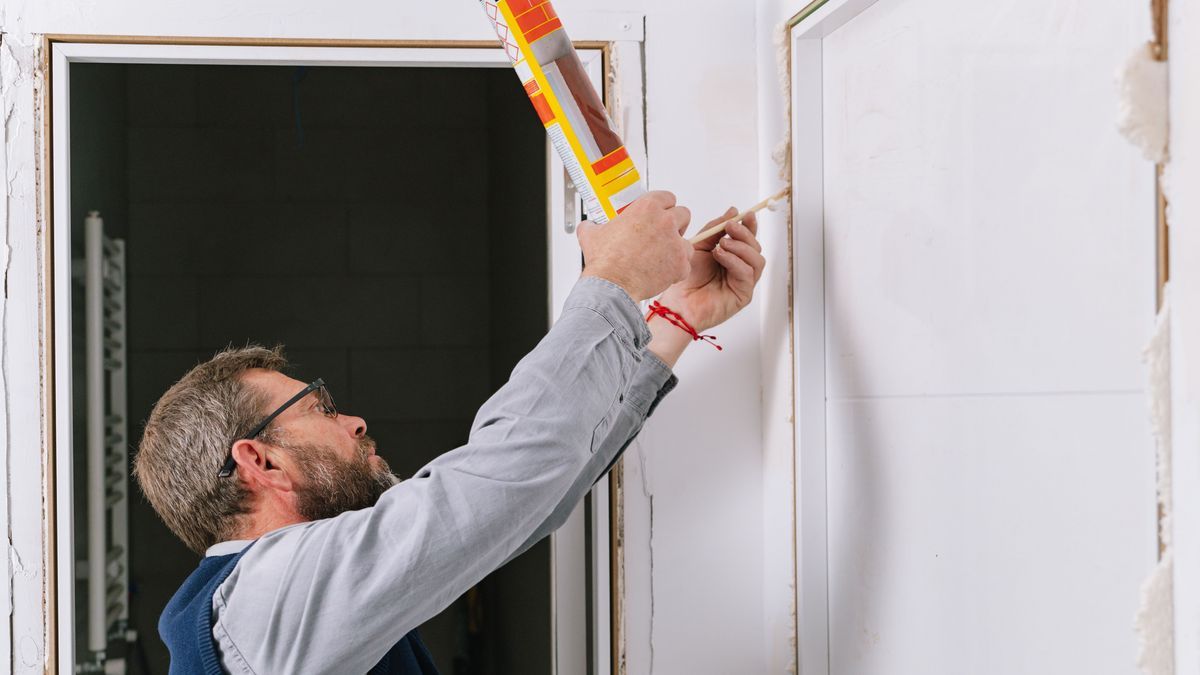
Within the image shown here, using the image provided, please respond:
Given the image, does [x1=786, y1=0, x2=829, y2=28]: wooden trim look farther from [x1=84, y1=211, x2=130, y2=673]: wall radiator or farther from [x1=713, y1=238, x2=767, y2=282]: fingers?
[x1=84, y1=211, x2=130, y2=673]: wall radiator

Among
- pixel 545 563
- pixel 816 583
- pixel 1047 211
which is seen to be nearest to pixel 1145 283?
pixel 1047 211

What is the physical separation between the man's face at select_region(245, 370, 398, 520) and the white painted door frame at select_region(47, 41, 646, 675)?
30 centimetres

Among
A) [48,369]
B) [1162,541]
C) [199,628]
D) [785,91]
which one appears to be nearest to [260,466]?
[199,628]

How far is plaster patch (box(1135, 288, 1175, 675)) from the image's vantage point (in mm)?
661

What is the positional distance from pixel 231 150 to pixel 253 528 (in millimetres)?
2308

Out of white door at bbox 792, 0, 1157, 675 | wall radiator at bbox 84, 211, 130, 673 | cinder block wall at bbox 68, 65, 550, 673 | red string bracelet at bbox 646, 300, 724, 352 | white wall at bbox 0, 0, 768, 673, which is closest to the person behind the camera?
white door at bbox 792, 0, 1157, 675

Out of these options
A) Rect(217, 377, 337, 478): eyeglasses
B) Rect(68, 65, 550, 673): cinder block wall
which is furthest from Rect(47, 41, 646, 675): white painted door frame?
Rect(68, 65, 550, 673): cinder block wall

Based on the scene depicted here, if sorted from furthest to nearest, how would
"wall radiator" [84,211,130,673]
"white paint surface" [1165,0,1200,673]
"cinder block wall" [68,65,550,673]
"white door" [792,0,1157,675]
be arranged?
"cinder block wall" [68,65,550,673]
"wall radiator" [84,211,130,673]
"white door" [792,0,1157,675]
"white paint surface" [1165,0,1200,673]

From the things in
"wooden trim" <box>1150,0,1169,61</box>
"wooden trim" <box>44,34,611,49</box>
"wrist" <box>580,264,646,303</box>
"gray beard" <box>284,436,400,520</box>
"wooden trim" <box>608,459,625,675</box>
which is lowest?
"wooden trim" <box>608,459,625,675</box>

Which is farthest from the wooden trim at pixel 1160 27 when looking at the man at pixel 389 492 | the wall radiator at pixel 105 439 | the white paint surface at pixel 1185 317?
the wall radiator at pixel 105 439

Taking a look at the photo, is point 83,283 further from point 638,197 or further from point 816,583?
point 816,583

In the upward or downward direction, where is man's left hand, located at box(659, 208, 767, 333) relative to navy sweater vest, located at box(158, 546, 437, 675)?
upward

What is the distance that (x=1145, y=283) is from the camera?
700 millimetres

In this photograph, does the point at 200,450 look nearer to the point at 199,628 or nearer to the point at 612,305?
the point at 199,628
